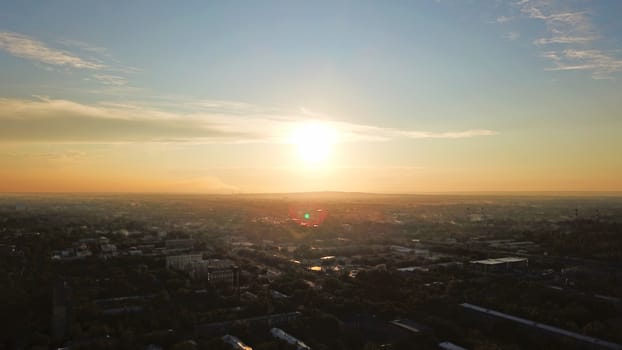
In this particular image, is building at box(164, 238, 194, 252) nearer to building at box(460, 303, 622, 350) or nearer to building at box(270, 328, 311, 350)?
building at box(270, 328, 311, 350)

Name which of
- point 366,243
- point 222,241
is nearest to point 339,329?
point 366,243

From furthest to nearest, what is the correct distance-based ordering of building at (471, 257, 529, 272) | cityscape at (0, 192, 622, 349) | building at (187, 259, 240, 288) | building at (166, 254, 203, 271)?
building at (471, 257, 529, 272) → building at (166, 254, 203, 271) → building at (187, 259, 240, 288) → cityscape at (0, 192, 622, 349)

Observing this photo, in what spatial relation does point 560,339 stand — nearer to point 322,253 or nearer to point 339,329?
point 339,329

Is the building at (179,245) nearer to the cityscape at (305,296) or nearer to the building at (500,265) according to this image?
the cityscape at (305,296)

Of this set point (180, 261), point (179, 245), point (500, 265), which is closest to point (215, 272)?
point (180, 261)

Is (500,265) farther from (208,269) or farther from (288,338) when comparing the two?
(288,338)

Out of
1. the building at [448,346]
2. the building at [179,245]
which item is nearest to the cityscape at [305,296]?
the building at [448,346]

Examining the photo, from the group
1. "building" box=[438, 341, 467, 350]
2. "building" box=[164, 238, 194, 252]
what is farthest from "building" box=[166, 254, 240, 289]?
"building" box=[438, 341, 467, 350]
